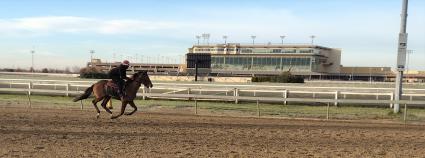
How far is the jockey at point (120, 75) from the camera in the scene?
14.1 metres

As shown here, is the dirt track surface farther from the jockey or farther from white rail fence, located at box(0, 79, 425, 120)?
white rail fence, located at box(0, 79, 425, 120)

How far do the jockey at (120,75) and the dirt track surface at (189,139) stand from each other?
2.95 feet

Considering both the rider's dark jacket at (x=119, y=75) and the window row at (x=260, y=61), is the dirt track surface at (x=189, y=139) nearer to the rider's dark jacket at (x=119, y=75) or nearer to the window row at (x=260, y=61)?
the rider's dark jacket at (x=119, y=75)

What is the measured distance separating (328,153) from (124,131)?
4979 millimetres

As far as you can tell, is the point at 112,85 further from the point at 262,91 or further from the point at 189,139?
the point at 262,91

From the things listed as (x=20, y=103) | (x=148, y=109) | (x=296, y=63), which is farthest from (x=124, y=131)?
(x=296, y=63)

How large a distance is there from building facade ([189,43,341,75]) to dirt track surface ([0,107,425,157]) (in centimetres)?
9525

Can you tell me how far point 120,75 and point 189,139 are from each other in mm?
3991

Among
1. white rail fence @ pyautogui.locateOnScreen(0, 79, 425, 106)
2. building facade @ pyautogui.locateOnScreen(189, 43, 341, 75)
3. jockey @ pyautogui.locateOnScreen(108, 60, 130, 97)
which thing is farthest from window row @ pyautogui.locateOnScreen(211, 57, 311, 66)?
jockey @ pyautogui.locateOnScreen(108, 60, 130, 97)

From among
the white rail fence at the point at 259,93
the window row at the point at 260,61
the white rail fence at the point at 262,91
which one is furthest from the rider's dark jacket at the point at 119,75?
the window row at the point at 260,61

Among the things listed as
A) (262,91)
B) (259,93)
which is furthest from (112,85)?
(259,93)

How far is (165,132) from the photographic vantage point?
1224 cm

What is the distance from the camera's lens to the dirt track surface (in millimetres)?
9117

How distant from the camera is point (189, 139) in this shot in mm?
11016
